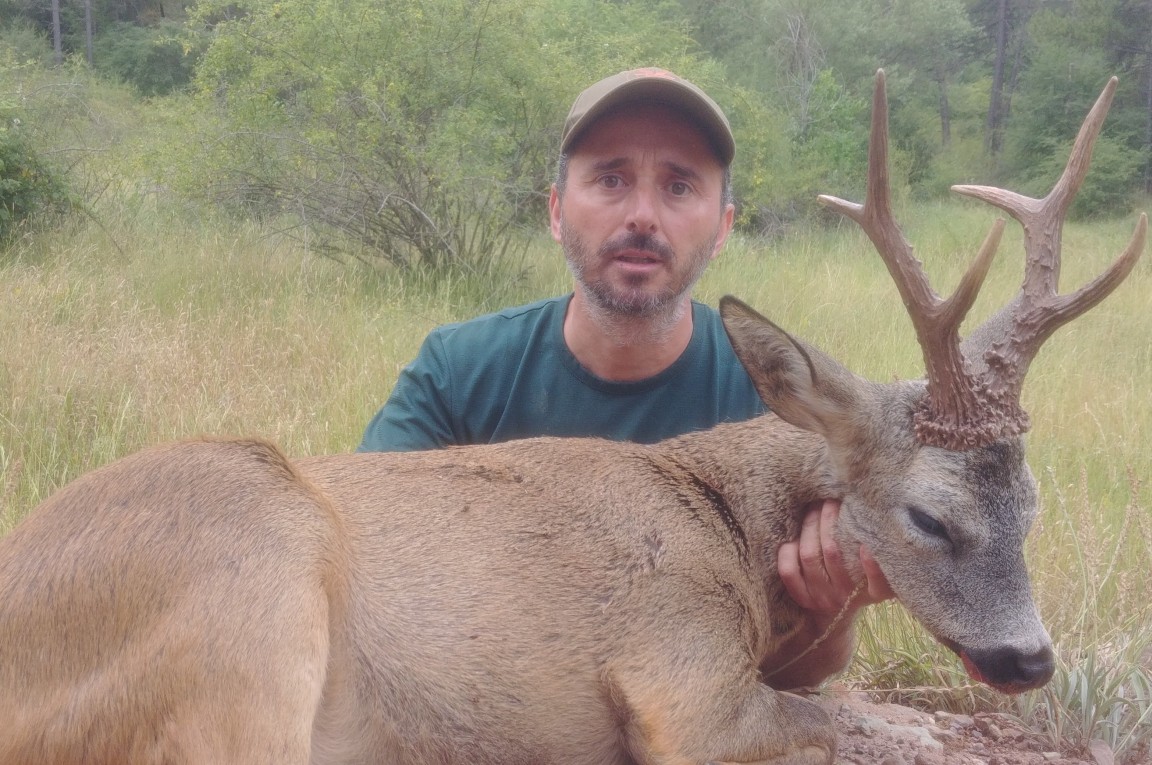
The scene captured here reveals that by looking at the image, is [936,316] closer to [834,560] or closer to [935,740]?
[834,560]

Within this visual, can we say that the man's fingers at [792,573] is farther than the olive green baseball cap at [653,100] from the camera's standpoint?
No

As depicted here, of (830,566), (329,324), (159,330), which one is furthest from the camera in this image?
(329,324)

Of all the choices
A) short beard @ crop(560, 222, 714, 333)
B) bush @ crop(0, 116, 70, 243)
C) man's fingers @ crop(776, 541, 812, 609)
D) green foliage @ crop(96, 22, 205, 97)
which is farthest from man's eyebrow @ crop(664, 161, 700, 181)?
green foliage @ crop(96, 22, 205, 97)

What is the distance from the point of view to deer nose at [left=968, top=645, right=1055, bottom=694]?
10.4 feet

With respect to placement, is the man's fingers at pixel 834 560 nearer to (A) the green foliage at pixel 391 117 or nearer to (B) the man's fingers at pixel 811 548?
(B) the man's fingers at pixel 811 548

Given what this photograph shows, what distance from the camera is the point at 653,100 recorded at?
4.75m

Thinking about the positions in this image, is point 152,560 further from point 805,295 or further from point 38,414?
point 805,295

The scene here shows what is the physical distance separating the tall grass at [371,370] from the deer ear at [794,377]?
1.37 meters

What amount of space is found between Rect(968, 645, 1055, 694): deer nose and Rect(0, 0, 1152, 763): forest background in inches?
38.5

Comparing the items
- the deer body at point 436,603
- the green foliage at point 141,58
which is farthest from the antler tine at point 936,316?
the green foliage at point 141,58

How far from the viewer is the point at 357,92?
1103cm

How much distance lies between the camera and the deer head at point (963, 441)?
3256 millimetres

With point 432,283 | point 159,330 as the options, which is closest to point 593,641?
point 159,330

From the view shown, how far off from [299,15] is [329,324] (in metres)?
4.10
